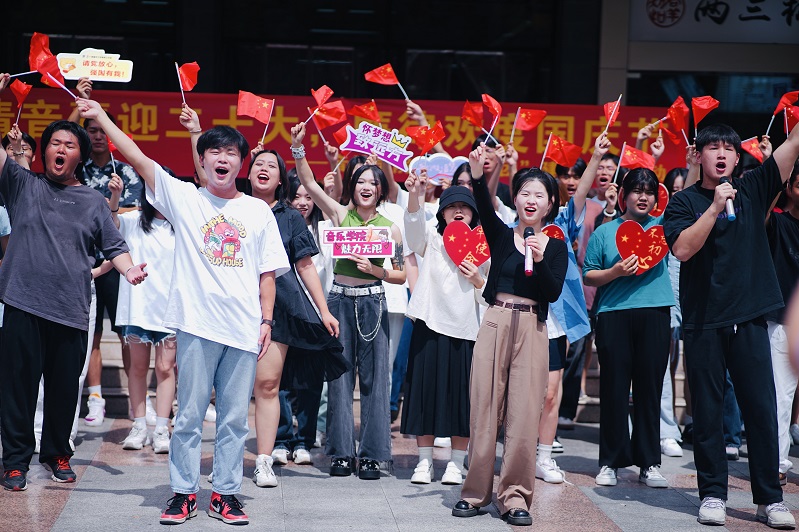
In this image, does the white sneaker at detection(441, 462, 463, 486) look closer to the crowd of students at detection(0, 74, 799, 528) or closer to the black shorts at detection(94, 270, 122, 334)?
the crowd of students at detection(0, 74, 799, 528)

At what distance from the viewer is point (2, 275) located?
18.8 feet

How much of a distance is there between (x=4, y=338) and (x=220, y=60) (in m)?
5.76

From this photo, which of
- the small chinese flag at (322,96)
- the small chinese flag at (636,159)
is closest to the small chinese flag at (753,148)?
the small chinese flag at (636,159)

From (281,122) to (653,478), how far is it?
4.79 m

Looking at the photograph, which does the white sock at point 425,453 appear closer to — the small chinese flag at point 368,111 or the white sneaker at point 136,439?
the white sneaker at point 136,439

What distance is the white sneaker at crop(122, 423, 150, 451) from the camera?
22.1 feet

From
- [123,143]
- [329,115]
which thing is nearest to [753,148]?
[329,115]

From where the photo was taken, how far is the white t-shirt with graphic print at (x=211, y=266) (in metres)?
5.11

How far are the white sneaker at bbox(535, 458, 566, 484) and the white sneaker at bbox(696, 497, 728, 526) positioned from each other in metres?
1.01

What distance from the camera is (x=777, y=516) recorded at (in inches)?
209

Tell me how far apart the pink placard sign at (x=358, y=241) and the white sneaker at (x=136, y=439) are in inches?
72.4

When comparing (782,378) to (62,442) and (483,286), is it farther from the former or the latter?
(62,442)

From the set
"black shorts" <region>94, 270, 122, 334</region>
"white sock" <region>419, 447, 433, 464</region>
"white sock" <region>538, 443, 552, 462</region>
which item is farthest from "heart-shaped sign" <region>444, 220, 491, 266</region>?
"black shorts" <region>94, 270, 122, 334</region>

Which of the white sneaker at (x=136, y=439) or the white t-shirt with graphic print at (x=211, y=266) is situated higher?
the white t-shirt with graphic print at (x=211, y=266)
